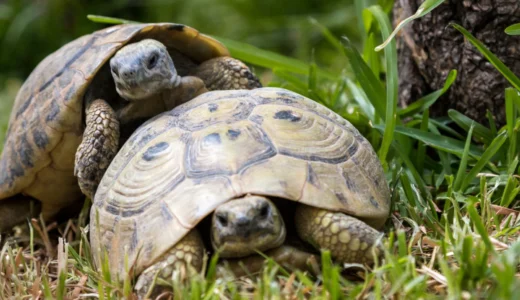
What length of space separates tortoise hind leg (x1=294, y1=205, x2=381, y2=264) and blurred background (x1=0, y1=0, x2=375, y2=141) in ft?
16.6

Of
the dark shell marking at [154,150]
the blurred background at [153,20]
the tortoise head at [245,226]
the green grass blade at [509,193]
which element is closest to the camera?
the tortoise head at [245,226]

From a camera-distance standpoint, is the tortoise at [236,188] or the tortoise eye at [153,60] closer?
the tortoise at [236,188]

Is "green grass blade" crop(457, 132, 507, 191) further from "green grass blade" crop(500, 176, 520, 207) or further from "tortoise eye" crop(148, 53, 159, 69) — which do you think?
"tortoise eye" crop(148, 53, 159, 69)

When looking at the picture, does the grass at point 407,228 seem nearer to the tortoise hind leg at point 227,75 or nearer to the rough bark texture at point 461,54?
the rough bark texture at point 461,54

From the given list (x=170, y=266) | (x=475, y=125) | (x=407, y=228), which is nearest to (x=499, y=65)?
(x=475, y=125)

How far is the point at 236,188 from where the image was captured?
6.15ft

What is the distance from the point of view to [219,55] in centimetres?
293

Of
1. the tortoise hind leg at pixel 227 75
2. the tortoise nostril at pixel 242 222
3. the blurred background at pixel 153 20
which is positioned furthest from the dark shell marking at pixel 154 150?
the blurred background at pixel 153 20

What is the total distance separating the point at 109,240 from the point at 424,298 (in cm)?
98

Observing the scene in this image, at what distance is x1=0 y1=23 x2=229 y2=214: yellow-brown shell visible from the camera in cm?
263

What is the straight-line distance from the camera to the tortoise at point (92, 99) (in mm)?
2459

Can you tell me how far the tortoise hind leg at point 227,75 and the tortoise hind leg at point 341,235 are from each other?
3.29ft

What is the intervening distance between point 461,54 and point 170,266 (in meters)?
1.60

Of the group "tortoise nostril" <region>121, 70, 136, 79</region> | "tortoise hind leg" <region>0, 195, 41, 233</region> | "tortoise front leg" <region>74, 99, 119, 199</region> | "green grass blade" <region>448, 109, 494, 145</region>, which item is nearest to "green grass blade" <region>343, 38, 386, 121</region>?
"green grass blade" <region>448, 109, 494, 145</region>
